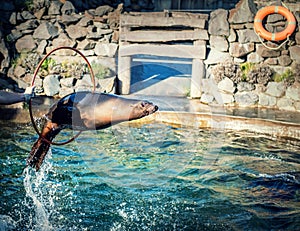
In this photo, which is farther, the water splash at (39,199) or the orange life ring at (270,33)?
the orange life ring at (270,33)

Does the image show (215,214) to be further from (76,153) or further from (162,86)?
(162,86)

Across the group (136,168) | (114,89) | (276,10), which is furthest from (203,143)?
(276,10)

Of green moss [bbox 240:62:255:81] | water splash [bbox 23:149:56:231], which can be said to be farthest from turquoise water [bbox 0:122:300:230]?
green moss [bbox 240:62:255:81]

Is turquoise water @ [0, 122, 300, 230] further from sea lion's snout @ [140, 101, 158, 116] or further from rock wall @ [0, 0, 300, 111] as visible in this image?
rock wall @ [0, 0, 300, 111]

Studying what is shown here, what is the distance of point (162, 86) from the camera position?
10844 millimetres

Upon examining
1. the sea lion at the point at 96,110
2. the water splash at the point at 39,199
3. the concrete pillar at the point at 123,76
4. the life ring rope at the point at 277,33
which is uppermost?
the life ring rope at the point at 277,33

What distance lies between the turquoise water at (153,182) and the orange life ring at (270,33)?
9.43 feet

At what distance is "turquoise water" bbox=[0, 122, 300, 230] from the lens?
473cm

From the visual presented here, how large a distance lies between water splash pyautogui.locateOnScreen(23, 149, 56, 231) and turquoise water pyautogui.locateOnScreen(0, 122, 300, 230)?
0.04ft

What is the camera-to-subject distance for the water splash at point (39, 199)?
4.63 metres

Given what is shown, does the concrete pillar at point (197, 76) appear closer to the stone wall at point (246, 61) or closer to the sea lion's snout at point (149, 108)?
the stone wall at point (246, 61)

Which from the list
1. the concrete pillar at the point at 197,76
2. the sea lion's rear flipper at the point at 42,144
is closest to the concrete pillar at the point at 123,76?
the concrete pillar at the point at 197,76

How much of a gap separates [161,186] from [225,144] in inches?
85.3

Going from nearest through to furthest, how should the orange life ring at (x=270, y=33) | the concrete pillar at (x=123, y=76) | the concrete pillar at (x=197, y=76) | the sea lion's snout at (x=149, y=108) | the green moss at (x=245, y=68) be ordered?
the sea lion's snout at (x=149, y=108) < the orange life ring at (x=270, y=33) < the green moss at (x=245, y=68) < the concrete pillar at (x=197, y=76) < the concrete pillar at (x=123, y=76)
